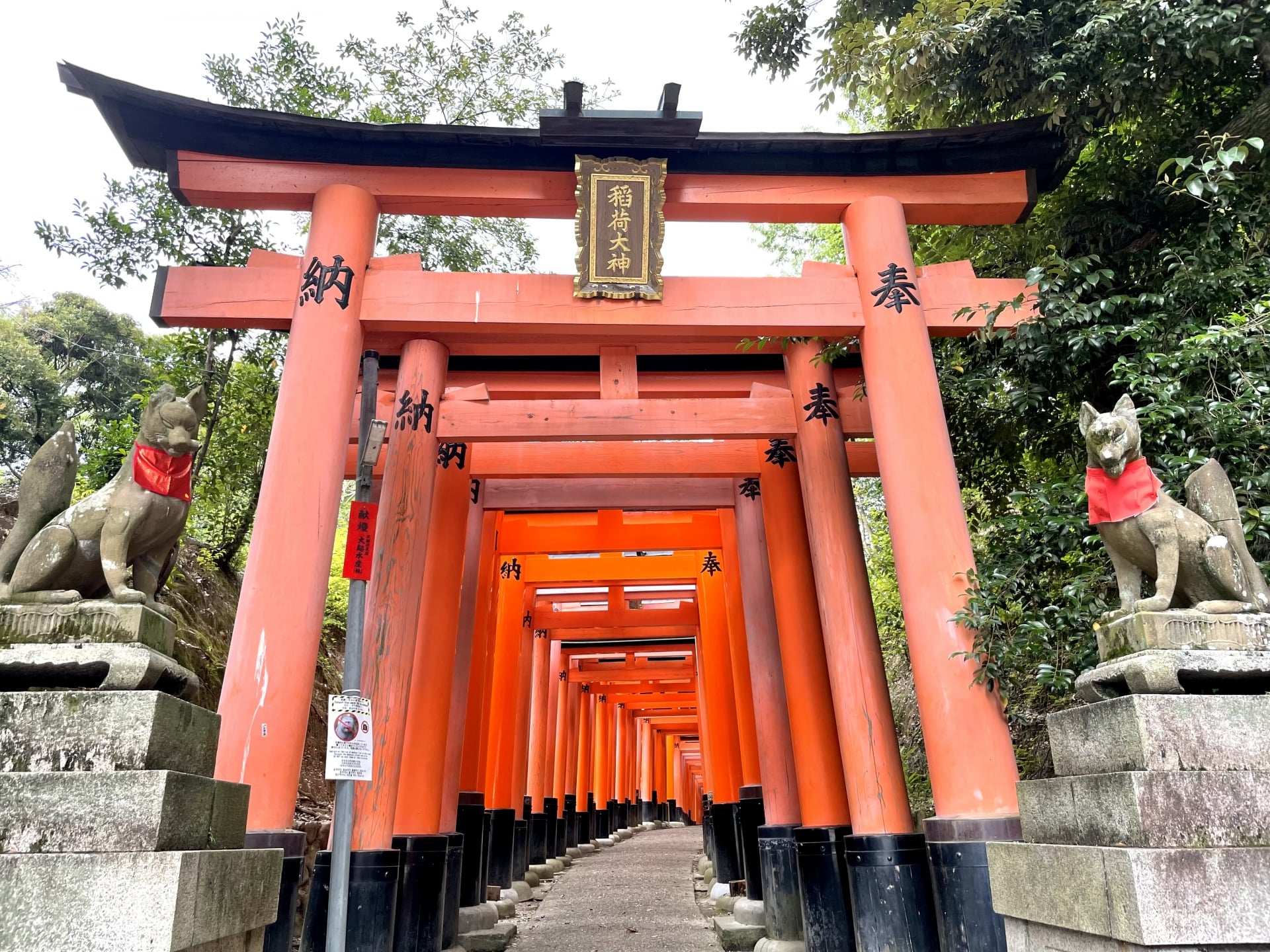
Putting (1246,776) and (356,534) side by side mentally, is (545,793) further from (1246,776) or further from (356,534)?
(1246,776)

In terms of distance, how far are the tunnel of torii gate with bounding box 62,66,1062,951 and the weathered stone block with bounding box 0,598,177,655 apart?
6.62 feet

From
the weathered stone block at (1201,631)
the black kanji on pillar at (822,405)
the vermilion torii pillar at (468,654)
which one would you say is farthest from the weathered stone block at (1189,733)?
the vermilion torii pillar at (468,654)

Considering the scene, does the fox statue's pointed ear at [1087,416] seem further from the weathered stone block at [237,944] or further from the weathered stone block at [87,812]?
the weathered stone block at [237,944]

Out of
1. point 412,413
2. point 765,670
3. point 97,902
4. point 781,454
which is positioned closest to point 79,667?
point 97,902

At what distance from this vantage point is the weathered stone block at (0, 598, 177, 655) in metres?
3.57

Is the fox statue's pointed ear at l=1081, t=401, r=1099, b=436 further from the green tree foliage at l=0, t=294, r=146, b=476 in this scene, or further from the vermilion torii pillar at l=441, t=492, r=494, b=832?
the green tree foliage at l=0, t=294, r=146, b=476

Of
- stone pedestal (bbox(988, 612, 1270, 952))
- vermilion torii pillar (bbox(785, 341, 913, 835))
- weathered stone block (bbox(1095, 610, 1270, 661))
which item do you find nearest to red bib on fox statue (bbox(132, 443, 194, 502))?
stone pedestal (bbox(988, 612, 1270, 952))

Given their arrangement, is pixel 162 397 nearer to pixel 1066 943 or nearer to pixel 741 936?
pixel 1066 943

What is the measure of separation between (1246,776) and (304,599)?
5.11 metres

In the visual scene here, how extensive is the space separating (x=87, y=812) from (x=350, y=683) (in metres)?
2.15

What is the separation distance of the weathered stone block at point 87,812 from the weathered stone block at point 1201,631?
3.91 m

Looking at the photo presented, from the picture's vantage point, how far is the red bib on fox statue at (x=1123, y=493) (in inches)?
158

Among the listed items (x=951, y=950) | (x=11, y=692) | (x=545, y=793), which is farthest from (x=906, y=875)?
(x=545, y=793)

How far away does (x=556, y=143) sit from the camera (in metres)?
6.93
